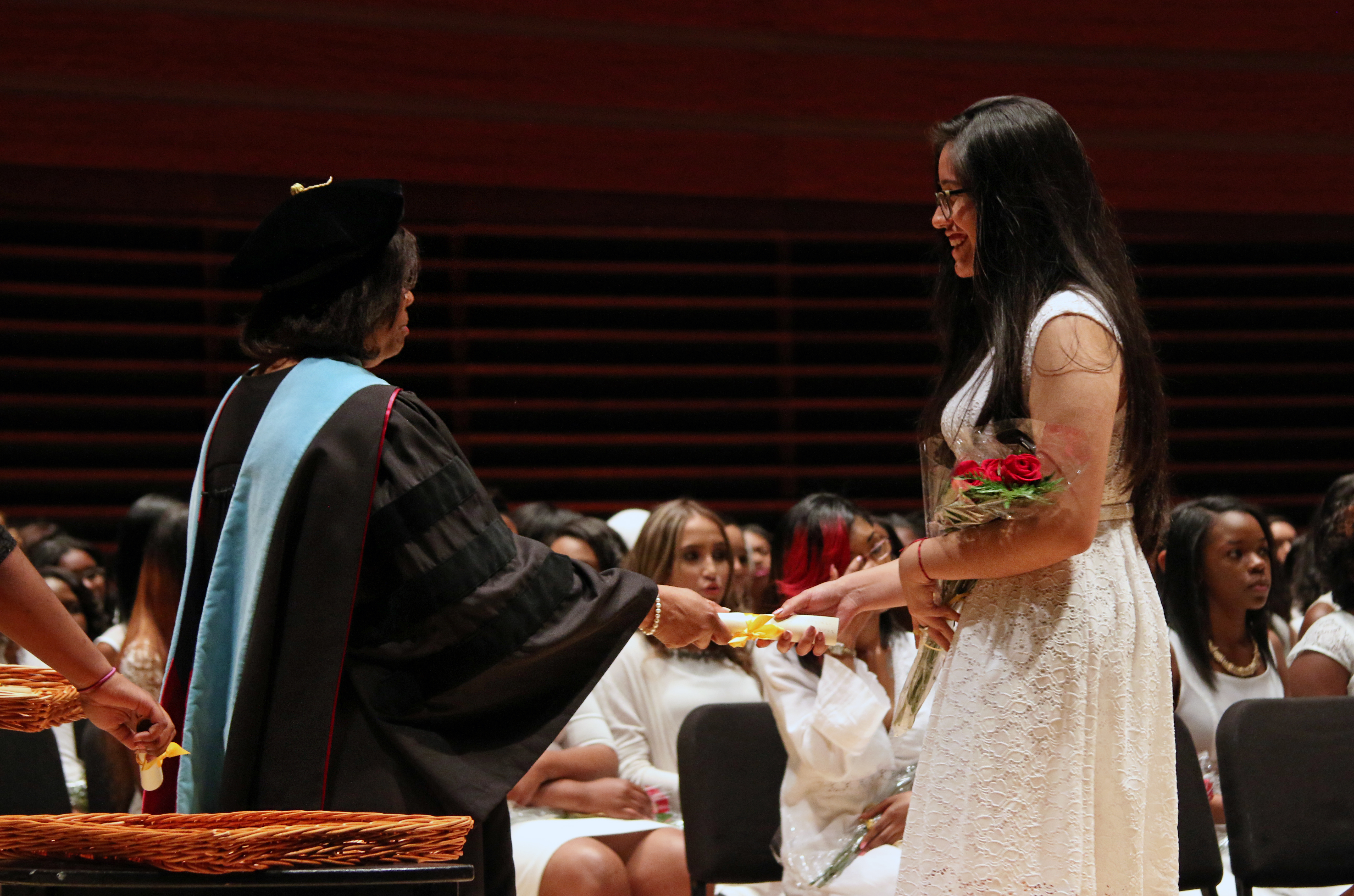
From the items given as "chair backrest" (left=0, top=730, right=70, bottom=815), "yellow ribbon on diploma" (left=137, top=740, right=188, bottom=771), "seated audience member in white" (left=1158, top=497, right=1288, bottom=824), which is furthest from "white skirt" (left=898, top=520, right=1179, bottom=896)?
"chair backrest" (left=0, top=730, right=70, bottom=815)

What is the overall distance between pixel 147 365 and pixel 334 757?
574cm

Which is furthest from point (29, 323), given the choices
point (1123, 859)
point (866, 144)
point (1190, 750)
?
point (1123, 859)

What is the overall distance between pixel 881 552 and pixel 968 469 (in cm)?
205

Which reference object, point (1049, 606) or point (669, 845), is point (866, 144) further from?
point (1049, 606)

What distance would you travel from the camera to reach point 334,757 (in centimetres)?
194

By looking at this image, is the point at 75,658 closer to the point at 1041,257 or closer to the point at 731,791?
the point at 1041,257

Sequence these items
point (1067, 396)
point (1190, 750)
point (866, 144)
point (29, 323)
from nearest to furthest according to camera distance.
Result: point (1067, 396) < point (1190, 750) < point (29, 323) < point (866, 144)

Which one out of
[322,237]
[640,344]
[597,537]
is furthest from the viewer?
[640,344]

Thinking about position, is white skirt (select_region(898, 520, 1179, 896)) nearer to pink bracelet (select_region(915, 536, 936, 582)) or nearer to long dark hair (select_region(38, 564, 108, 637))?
pink bracelet (select_region(915, 536, 936, 582))

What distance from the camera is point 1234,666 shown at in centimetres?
406

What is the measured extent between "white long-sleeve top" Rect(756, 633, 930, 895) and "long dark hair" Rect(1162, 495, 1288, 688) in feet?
4.19

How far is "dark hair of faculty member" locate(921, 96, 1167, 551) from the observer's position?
1.81 meters

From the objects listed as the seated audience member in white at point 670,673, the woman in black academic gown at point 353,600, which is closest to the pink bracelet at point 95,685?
the woman in black academic gown at point 353,600

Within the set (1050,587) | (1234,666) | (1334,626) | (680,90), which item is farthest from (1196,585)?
(680,90)
